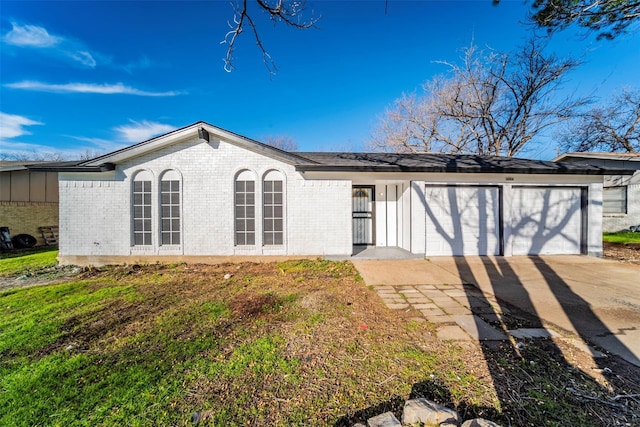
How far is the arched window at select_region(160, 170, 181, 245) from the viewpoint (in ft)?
24.8

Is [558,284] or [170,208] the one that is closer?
[558,284]

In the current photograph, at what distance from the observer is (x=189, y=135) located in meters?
7.35

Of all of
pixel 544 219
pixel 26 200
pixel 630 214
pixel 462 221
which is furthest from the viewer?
pixel 630 214

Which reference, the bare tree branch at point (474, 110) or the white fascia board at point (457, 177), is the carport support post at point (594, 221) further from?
the bare tree branch at point (474, 110)

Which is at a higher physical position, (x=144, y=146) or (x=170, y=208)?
(x=144, y=146)

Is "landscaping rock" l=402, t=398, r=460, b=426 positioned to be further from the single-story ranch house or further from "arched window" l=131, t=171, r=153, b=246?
"arched window" l=131, t=171, r=153, b=246

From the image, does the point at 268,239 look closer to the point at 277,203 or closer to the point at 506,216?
the point at 277,203

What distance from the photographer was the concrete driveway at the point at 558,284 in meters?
3.40

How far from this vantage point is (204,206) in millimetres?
7543

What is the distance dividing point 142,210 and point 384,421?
324 inches

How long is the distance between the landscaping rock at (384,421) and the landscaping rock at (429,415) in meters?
0.08

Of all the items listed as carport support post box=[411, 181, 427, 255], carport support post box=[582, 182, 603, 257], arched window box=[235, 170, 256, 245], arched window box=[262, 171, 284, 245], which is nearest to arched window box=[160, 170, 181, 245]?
arched window box=[235, 170, 256, 245]

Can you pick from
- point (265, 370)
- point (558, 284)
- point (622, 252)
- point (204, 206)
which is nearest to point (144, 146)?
point (204, 206)

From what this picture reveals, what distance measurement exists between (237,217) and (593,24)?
40.1 feet
